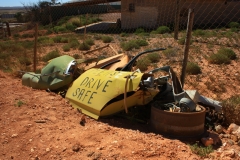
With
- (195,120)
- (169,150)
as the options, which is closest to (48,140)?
(169,150)

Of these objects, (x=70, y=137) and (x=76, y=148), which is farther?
(x=70, y=137)

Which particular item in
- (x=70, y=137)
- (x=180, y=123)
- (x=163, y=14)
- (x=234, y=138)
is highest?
(x=163, y=14)

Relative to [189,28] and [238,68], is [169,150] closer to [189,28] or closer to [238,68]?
[189,28]

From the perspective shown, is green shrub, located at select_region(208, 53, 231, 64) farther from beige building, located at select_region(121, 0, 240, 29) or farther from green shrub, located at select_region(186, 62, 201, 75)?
beige building, located at select_region(121, 0, 240, 29)

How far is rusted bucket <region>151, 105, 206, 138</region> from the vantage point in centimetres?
352

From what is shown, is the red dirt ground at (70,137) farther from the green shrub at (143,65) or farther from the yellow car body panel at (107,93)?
the green shrub at (143,65)

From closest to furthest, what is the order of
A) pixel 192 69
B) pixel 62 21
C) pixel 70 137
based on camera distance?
pixel 70 137 < pixel 192 69 < pixel 62 21

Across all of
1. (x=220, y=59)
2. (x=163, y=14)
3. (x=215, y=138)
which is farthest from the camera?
(x=163, y=14)

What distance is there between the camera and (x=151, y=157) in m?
2.99

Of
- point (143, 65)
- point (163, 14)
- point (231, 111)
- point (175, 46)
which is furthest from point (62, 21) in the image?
point (231, 111)

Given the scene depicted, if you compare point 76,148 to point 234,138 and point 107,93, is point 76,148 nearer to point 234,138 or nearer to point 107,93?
point 107,93

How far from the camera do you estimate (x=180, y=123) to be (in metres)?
3.54

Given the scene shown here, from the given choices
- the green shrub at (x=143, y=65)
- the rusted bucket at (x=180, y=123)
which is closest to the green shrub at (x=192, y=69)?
the green shrub at (x=143, y=65)

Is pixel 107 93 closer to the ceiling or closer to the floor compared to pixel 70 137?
closer to the ceiling
